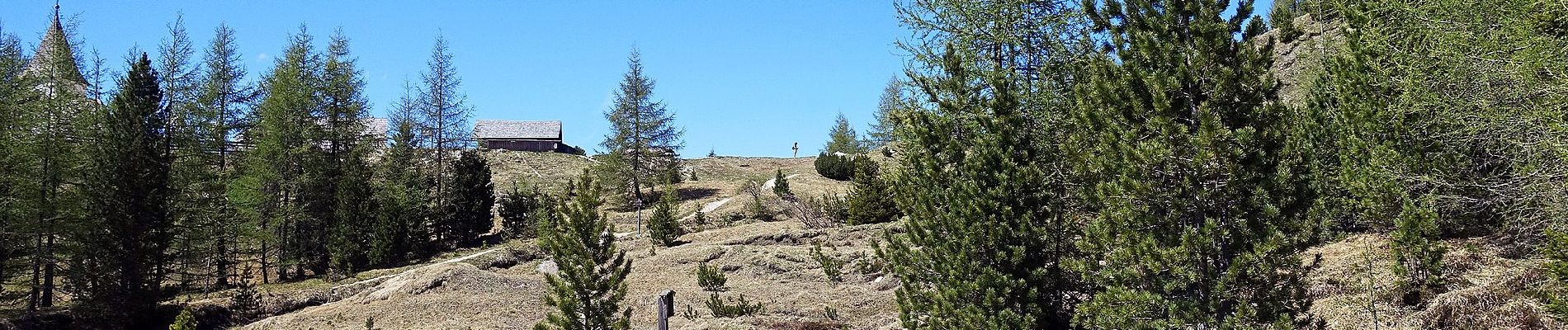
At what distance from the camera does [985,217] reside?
10.0 metres

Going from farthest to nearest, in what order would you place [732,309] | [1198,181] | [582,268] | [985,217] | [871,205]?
[871,205], [732,309], [582,268], [985,217], [1198,181]

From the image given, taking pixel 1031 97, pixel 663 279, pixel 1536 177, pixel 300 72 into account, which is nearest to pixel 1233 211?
pixel 1031 97

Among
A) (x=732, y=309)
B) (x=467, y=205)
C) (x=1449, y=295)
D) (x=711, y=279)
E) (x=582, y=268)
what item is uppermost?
(x=467, y=205)

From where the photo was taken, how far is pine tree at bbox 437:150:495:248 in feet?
117

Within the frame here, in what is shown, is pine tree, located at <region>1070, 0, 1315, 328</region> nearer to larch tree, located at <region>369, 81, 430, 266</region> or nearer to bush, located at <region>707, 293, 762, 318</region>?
bush, located at <region>707, 293, 762, 318</region>

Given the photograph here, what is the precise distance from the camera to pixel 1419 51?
11672 millimetres

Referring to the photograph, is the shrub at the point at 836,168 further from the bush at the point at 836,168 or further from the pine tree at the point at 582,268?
the pine tree at the point at 582,268

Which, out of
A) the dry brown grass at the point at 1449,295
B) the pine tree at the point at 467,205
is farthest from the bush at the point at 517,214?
the dry brown grass at the point at 1449,295

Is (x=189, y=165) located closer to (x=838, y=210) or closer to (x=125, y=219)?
(x=125, y=219)

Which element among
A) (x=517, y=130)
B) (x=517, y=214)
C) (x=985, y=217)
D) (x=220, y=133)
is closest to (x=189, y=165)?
(x=220, y=133)

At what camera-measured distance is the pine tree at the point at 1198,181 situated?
26.4ft

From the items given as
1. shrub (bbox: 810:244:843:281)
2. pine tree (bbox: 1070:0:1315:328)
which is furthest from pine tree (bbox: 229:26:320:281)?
pine tree (bbox: 1070:0:1315:328)

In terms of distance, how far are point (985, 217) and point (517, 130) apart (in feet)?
217

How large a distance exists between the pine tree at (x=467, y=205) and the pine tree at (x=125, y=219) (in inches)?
516
